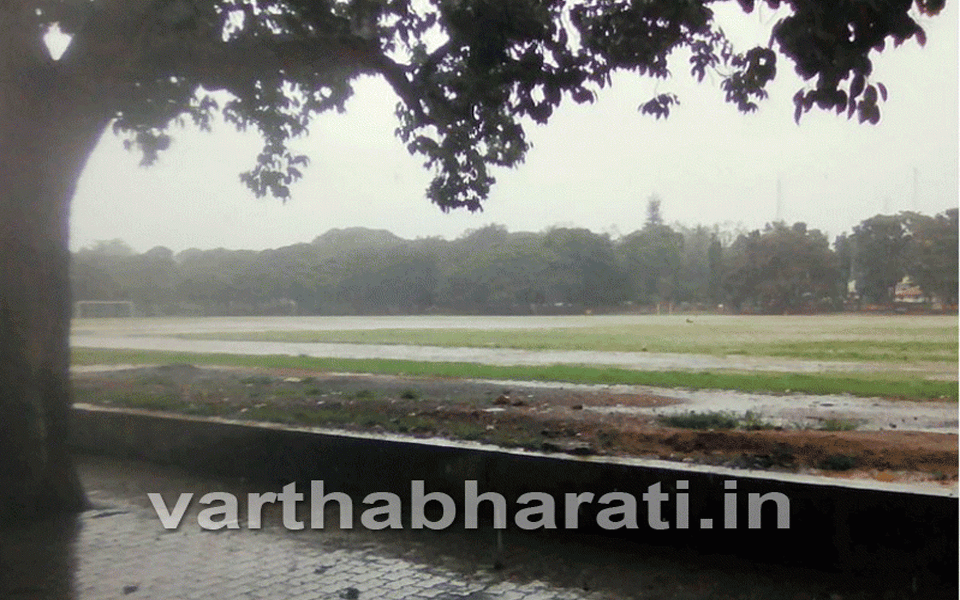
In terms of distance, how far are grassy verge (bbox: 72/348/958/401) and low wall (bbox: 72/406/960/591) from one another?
7.46 feet

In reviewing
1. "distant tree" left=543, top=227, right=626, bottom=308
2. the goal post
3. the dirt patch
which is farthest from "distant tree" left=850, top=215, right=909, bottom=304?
the goal post

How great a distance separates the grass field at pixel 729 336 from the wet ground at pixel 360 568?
15.7 feet

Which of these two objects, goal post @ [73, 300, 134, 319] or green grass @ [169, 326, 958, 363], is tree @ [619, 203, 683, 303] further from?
goal post @ [73, 300, 134, 319]

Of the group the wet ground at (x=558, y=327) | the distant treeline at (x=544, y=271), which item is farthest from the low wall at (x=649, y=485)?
the distant treeline at (x=544, y=271)

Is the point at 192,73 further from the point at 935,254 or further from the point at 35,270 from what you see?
the point at 935,254

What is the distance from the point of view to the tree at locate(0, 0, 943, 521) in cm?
654

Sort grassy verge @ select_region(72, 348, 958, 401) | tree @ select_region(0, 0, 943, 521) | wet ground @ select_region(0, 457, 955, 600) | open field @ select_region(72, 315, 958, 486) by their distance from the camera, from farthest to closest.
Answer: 1. grassy verge @ select_region(72, 348, 958, 401)
2. open field @ select_region(72, 315, 958, 486)
3. tree @ select_region(0, 0, 943, 521)
4. wet ground @ select_region(0, 457, 955, 600)

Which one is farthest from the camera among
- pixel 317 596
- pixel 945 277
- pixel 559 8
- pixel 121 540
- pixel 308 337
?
pixel 308 337

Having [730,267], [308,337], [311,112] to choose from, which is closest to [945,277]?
[730,267]

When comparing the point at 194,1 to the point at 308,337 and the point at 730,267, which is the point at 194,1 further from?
the point at 308,337

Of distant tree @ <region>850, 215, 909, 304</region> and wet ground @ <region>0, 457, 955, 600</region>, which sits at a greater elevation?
distant tree @ <region>850, 215, 909, 304</region>

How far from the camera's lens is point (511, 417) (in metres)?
9.24

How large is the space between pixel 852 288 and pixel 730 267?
1.28 meters

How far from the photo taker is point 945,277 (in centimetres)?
874
